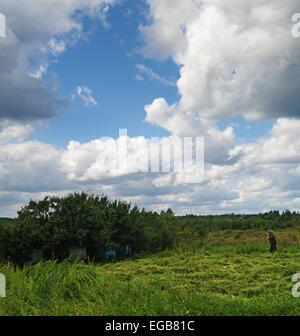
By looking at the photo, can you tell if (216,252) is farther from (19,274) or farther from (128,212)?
(19,274)

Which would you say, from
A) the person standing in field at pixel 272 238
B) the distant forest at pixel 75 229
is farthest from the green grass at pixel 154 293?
the distant forest at pixel 75 229

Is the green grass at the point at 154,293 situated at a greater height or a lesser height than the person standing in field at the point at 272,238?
lesser

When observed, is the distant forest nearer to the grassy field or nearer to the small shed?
the small shed

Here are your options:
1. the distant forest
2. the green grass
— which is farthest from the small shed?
the green grass

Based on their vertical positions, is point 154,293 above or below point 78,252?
above

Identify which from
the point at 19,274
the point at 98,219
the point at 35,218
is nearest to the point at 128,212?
the point at 98,219

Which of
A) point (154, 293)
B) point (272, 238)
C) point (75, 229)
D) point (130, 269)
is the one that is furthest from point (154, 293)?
point (272, 238)

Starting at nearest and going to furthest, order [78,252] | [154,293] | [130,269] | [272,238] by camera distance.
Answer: [154,293]
[130,269]
[272,238]
[78,252]

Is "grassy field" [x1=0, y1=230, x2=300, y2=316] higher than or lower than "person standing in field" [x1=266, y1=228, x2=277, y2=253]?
lower

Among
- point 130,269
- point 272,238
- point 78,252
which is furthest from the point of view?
point 78,252

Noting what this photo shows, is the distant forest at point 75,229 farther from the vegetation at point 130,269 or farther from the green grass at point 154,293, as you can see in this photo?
the green grass at point 154,293

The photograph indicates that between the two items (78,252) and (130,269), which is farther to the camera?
(78,252)

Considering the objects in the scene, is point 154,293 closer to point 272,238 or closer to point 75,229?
point 75,229

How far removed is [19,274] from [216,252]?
11.6m
